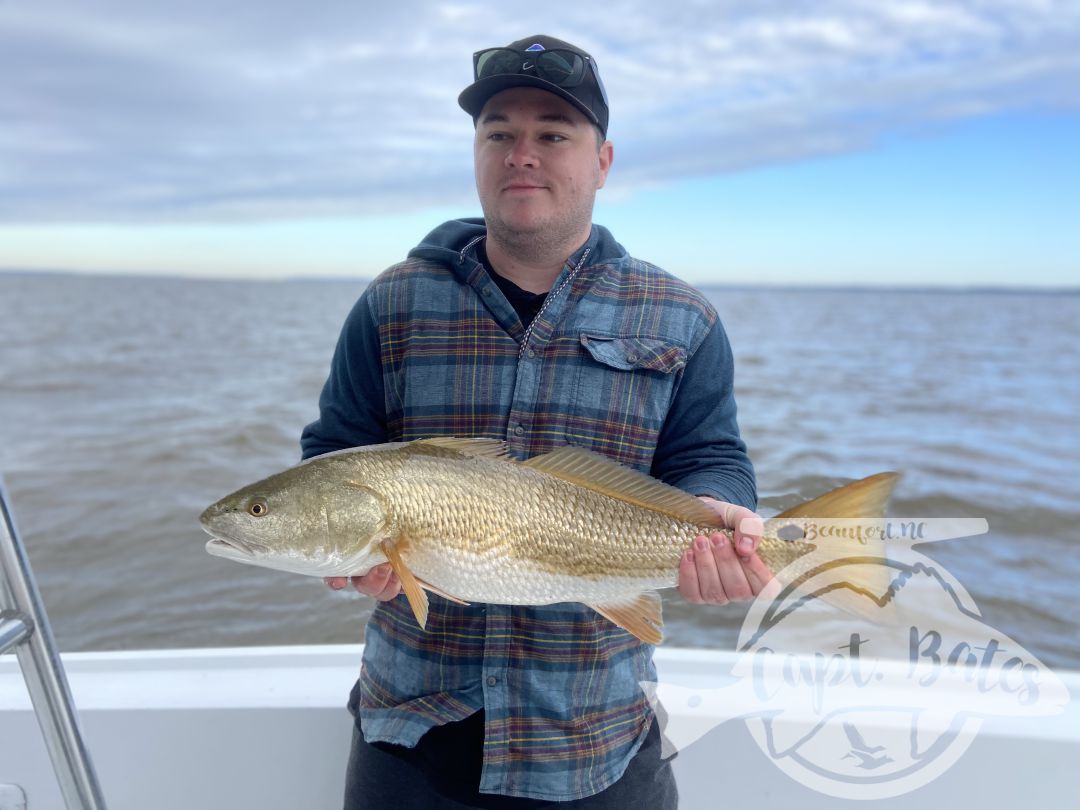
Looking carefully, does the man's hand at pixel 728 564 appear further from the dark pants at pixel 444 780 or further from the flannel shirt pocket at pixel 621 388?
the dark pants at pixel 444 780

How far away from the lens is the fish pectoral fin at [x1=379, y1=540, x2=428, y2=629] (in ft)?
6.59

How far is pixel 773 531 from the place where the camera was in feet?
6.88

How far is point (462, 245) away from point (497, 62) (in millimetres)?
569

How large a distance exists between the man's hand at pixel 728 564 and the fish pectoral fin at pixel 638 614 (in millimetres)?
108

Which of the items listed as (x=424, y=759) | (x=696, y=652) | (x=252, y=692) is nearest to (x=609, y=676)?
(x=424, y=759)

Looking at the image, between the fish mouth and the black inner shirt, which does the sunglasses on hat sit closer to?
the black inner shirt

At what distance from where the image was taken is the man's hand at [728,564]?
2.09 metres

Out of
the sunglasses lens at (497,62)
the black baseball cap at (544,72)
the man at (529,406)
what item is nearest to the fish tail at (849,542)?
the man at (529,406)

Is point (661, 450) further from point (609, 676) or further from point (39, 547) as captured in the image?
point (39, 547)

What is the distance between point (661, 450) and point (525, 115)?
113 centimetres

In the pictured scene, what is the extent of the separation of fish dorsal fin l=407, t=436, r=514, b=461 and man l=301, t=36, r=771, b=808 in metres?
0.17

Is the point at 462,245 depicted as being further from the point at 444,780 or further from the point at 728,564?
the point at 444,780

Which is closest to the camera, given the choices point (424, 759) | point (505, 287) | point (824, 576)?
point (824, 576)

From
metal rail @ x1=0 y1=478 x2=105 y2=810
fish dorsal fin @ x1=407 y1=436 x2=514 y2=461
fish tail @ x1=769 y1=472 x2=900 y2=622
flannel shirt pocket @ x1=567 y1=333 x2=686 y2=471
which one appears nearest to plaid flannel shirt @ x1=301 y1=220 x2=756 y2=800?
flannel shirt pocket @ x1=567 y1=333 x2=686 y2=471
